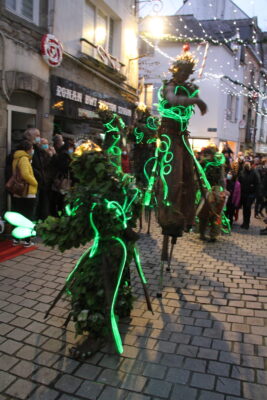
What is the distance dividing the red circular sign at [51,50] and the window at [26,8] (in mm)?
506

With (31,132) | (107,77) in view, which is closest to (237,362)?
(31,132)

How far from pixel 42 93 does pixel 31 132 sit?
7.73 feet

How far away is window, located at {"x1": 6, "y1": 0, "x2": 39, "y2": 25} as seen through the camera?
751 cm

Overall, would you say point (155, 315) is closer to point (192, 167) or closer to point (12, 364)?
point (12, 364)

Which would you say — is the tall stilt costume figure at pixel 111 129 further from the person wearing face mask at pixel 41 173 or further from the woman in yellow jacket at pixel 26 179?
the person wearing face mask at pixel 41 173

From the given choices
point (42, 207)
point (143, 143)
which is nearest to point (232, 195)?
point (143, 143)

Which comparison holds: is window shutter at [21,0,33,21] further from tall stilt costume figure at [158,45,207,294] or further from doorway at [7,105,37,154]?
tall stilt costume figure at [158,45,207,294]

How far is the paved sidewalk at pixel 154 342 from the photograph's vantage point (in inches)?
106

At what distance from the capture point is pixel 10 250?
5777 mm

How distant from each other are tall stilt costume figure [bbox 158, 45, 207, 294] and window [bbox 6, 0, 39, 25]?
480cm

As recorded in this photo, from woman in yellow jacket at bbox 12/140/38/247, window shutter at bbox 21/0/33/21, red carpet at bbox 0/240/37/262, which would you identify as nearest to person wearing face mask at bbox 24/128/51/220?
woman in yellow jacket at bbox 12/140/38/247

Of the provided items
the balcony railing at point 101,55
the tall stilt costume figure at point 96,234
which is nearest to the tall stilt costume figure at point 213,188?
the tall stilt costume figure at point 96,234

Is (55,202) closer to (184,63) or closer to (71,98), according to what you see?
(71,98)

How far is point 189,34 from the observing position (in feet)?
75.0
